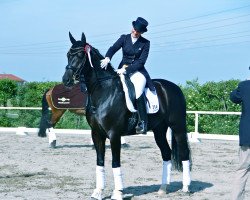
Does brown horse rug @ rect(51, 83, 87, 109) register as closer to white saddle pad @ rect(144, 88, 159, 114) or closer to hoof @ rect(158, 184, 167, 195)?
white saddle pad @ rect(144, 88, 159, 114)

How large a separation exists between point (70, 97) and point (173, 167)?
6.45 m

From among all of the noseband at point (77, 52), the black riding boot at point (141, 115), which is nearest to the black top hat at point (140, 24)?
the noseband at point (77, 52)

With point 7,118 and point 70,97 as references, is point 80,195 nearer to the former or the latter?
point 70,97

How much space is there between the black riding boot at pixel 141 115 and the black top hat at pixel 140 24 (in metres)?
0.97

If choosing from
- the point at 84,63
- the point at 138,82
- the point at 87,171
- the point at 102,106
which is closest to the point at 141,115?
the point at 138,82

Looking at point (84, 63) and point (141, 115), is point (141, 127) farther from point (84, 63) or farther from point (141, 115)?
point (84, 63)

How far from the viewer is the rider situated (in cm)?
786

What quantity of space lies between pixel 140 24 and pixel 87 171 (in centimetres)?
366

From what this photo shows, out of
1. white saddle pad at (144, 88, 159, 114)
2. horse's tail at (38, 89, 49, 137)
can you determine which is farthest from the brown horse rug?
white saddle pad at (144, 88, 159, 114)

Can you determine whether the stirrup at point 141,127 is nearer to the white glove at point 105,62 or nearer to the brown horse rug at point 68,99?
the white glove at point 105,62

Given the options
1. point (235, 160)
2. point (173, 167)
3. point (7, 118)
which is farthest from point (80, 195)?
point (7, 118)

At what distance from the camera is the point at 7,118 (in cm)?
2230

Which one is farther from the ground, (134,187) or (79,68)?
(79,68)

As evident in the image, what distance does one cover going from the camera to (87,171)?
1045 cm
